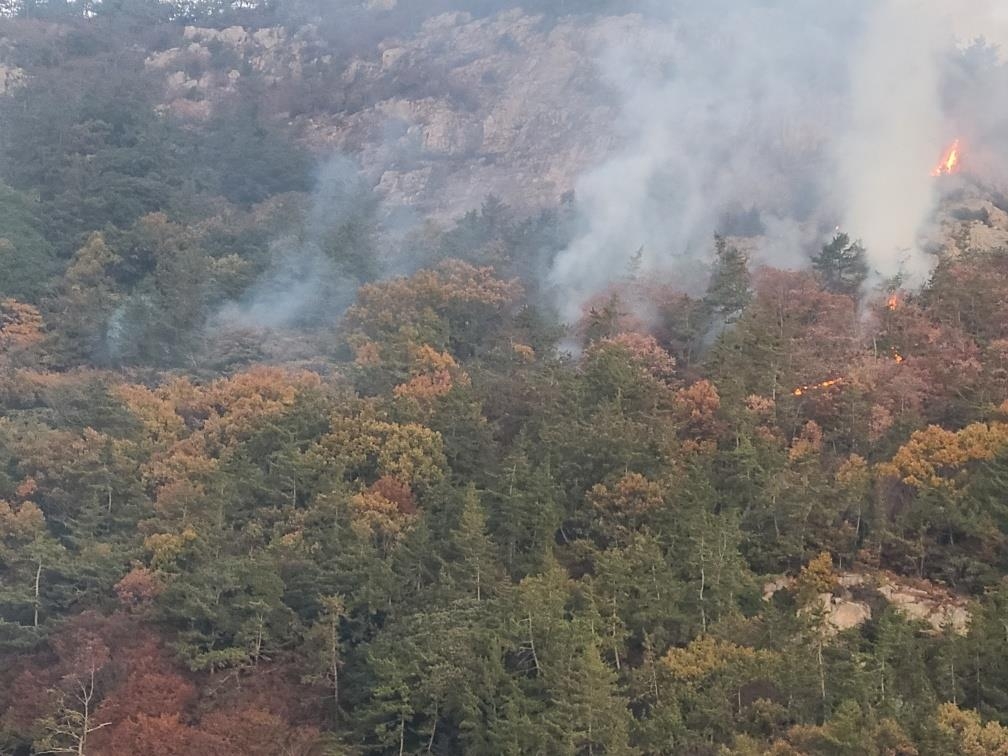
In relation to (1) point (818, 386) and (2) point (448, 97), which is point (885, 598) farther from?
(2) point (448, 97)

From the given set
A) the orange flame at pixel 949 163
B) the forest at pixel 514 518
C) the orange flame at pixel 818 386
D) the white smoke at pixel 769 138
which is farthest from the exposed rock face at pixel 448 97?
the orange flame at pixel 818 386

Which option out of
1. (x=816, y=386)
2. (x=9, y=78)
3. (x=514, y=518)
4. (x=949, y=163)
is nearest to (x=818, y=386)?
(x=816, y=386)

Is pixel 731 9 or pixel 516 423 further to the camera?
pixel 731 9

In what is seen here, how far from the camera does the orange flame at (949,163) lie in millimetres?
51531

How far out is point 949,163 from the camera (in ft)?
170

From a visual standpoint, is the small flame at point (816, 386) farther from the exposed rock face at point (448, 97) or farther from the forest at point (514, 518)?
the exposed rock face at point (448, 97)

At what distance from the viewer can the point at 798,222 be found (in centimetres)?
5125

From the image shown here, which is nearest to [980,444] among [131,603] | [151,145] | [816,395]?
[816,395]

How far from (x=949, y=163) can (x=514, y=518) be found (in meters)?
36.0

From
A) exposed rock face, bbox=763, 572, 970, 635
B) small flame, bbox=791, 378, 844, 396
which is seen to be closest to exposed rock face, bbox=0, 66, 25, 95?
small flame, bbox=791, 378, 844, 396

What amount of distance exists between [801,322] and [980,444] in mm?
12868

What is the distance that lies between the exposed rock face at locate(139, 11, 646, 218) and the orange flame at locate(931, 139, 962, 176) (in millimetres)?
18377

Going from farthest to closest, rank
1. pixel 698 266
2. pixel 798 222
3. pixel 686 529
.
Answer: pixel 798 222
pixel 698 266
pixel 686 529

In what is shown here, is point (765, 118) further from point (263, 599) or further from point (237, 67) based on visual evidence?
point (263, 599)
